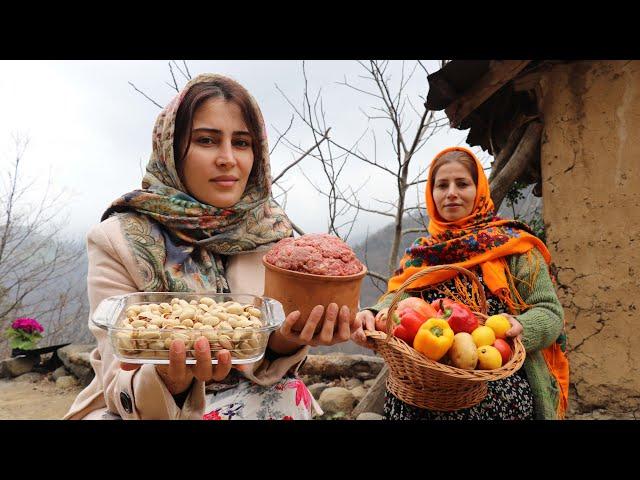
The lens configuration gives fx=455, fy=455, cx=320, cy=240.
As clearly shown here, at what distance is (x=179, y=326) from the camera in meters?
1.11

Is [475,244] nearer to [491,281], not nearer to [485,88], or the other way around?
[491,281]

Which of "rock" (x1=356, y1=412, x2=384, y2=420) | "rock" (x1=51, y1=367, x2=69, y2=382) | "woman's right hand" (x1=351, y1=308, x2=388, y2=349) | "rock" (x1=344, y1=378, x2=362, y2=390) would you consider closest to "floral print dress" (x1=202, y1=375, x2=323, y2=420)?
"woman's right hand" (x1=351, y1=308, x2=388, y2=349)

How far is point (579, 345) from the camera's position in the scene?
132 inches

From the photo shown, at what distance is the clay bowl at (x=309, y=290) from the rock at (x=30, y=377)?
582 cm

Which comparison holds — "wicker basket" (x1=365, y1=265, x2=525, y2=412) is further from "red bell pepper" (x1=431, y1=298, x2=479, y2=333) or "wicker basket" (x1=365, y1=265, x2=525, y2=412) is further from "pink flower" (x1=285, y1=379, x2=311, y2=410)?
"pink flower" (x1=285, y1=379, x2=311, y2=410)

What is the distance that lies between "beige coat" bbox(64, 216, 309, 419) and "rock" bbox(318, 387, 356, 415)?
2.98 metres

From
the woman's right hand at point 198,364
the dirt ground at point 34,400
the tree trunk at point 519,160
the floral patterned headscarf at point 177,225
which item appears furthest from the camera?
the dirt ground at point 34,400

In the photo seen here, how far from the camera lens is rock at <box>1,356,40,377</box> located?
5824 millimetres

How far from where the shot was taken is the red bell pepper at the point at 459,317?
6.49 feet

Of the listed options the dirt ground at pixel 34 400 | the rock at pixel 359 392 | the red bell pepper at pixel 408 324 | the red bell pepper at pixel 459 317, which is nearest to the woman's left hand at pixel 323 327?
the red bell pepper at pixel 408 324

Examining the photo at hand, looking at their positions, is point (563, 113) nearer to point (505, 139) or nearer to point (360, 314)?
point (505, 139)

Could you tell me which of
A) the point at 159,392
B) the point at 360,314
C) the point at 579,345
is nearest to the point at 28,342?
the point at 360,314

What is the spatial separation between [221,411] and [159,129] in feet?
3.18

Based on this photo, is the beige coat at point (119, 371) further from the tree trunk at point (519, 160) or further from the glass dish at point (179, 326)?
the tree trunk at point (519, 160)
